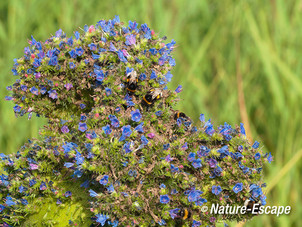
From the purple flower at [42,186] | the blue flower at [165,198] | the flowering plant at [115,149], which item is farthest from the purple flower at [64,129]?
the blue flower at [165,198]

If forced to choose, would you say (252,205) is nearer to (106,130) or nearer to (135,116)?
(135,116)

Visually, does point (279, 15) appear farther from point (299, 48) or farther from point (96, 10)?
point (96, 10)

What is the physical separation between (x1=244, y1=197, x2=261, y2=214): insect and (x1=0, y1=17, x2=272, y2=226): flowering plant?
31 millimetres

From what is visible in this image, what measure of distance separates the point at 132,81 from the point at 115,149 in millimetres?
437

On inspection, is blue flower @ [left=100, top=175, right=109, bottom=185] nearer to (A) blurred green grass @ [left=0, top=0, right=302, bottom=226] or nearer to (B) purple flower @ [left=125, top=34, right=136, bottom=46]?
(B) purple flower @ [left=125, top=34, right=136, bottom=46]

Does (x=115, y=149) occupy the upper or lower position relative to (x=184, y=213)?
upper

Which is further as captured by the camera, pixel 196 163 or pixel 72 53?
pixel 72 53

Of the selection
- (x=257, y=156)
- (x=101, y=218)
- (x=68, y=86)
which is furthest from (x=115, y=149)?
(x=257, y=156)

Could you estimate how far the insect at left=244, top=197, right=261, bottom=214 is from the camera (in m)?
2.46

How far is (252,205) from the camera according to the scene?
246 centimetres

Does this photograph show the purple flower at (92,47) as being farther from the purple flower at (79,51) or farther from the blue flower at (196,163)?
the blue flower at (196,163)

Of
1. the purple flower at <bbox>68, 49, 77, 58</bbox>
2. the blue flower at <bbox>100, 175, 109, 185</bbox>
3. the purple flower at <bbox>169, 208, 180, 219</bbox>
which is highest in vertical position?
the purple flower at <bbox>68, 49, 77, 58</bbox>

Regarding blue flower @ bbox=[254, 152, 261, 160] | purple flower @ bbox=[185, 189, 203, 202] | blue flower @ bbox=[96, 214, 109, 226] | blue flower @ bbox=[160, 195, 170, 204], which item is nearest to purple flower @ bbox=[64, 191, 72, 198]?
blue flower @ bbox=[96, 214, 109, 226]

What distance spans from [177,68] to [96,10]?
151cm
